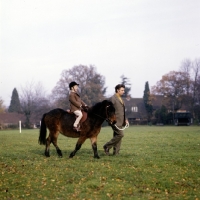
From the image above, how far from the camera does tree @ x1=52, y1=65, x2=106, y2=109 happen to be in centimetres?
7769

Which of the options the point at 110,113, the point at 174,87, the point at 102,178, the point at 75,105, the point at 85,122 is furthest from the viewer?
the point at 174,87

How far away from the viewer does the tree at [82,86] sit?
7769 centimetres

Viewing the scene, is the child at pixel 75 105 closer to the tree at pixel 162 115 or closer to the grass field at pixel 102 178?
the grass field at pixel 102 178

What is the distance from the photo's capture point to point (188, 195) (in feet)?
23.5

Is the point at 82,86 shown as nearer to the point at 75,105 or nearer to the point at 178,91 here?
the point at 178,91

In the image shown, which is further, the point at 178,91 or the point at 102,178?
the point at 178,91

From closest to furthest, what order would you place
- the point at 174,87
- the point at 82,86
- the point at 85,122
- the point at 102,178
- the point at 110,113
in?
the point at 102,178 < the point at 110,113 < the point at 85,122 < the point at 82,86 < the point at 174,87

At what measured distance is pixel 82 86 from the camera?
3120 inches

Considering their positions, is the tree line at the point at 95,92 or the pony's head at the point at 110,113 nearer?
the pony's head at the point at 110,113

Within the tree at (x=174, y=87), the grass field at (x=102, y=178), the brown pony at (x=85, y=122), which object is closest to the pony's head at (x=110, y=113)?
the brown pony at (x=85, y=122)

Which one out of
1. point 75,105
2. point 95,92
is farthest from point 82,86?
point 75,105

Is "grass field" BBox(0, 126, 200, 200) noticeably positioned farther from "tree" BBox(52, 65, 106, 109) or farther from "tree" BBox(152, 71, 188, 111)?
"tree" BBox(152, 71, 188, 111)

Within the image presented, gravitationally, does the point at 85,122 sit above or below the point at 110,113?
below

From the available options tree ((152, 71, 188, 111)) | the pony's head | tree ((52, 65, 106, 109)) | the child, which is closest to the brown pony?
the pony's head
